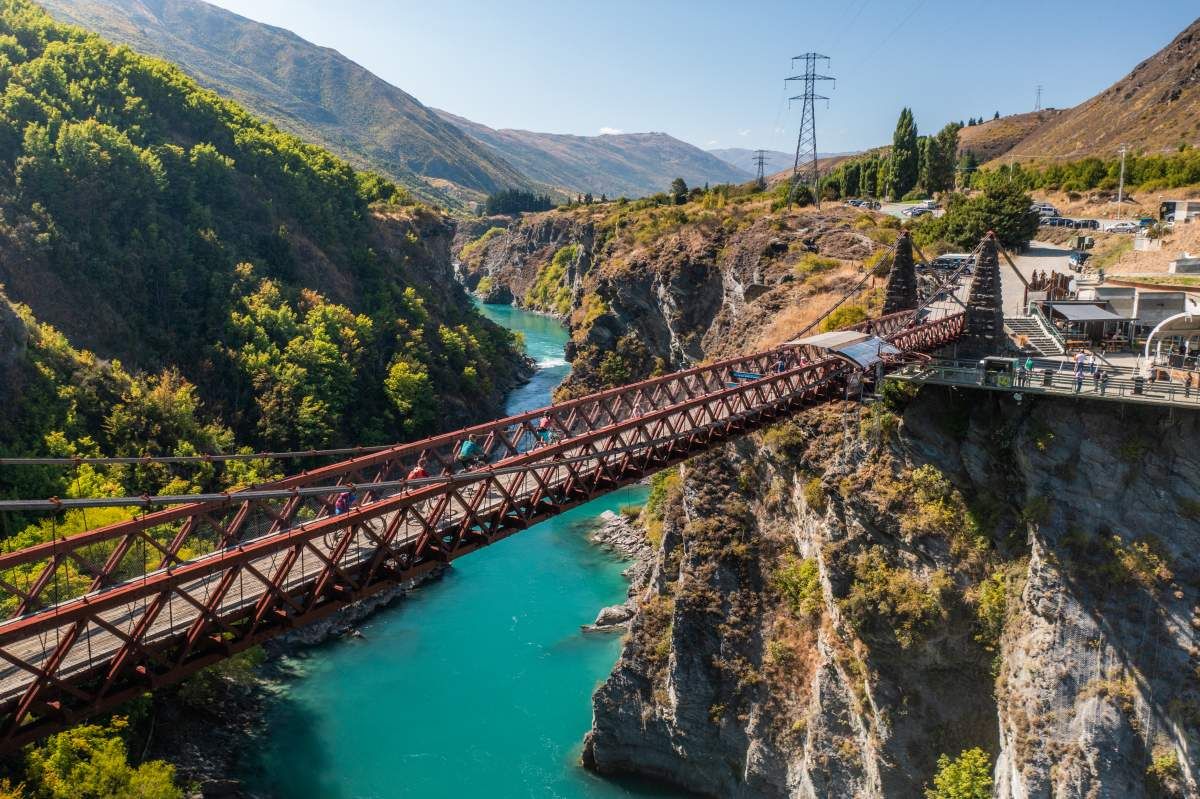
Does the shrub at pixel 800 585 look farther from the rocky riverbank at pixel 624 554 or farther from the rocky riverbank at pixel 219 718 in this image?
the rocky riverbank at pixel 219 718

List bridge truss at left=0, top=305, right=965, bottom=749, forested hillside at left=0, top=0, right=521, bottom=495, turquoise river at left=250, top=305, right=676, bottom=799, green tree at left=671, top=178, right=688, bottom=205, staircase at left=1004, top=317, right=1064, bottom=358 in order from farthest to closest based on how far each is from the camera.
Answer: green tree at left=671, top=178, right=688, bottom=205, forested hillside at left=0, top=0, right=521, bottom=495, turquoise river at left=250, top=305, right=676, bottom=799, staircase at left=1004, top=317, right=1064, bottom=358, bridge truss at left=0, top=305, right=965, bottom=749

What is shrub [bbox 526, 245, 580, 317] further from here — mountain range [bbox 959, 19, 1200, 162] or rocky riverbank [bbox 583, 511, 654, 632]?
rocky riverbank [bbox 583, 511, 654, 632]

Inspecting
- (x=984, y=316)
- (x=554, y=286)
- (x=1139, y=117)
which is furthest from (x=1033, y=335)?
(x=554, y=286)

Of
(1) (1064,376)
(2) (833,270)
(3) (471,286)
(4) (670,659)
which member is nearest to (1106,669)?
(1) (1064,376)

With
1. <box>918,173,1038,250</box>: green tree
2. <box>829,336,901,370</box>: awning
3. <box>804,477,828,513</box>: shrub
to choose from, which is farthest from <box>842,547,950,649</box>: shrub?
<box>918,173,1038,250</box>: green tree

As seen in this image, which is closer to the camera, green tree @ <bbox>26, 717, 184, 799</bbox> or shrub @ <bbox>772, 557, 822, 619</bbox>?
green tree @ <bbox>26, 717, 184, 799</bbox>

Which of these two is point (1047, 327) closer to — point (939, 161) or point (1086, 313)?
point (1086, 313)

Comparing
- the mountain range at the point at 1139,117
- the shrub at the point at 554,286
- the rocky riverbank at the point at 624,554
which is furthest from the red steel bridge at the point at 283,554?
the shrub at the point at 554,286
